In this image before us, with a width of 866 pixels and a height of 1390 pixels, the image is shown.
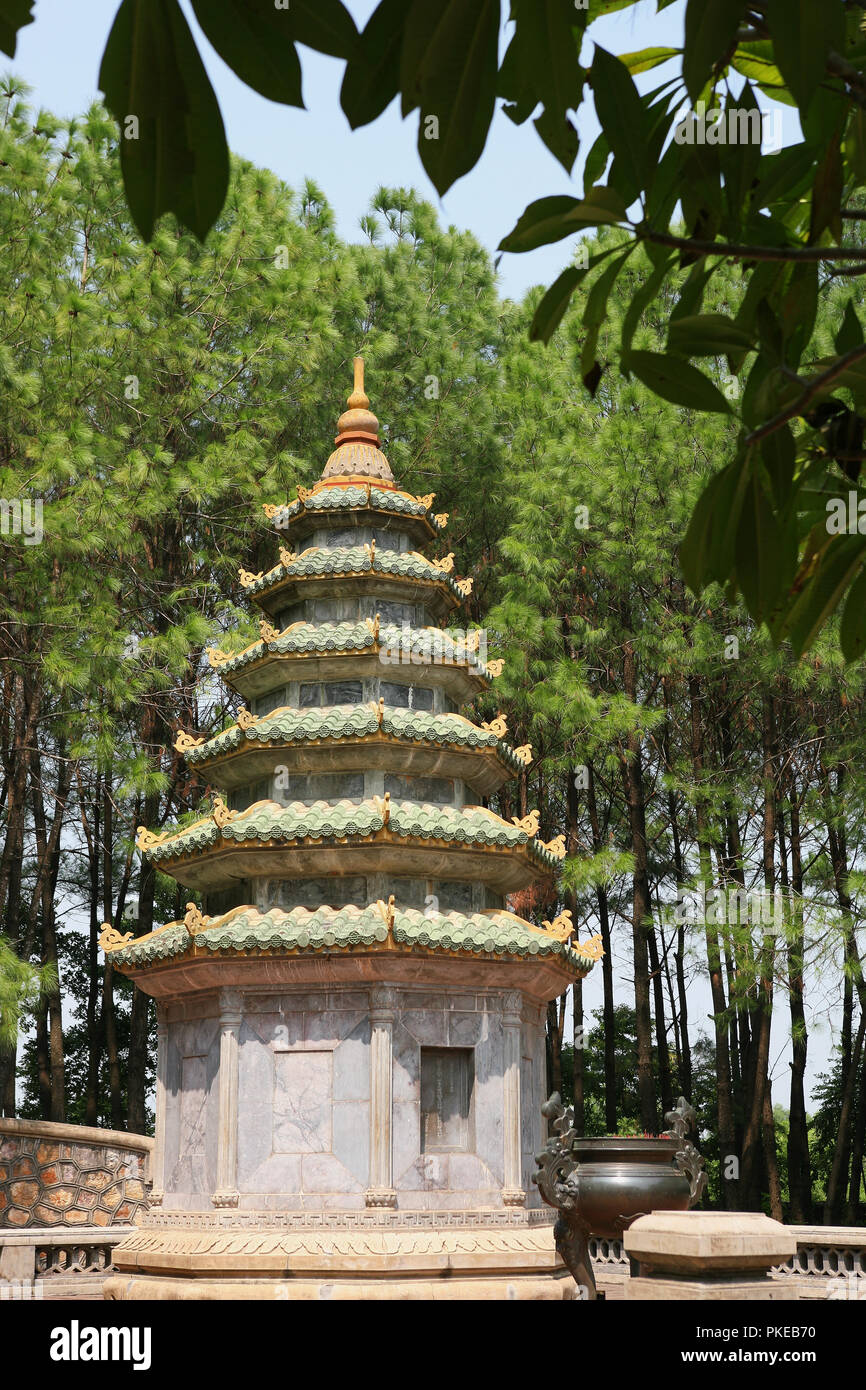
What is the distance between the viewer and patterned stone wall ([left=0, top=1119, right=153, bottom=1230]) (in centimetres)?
1686

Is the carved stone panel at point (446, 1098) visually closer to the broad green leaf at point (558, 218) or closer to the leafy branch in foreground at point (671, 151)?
the leafy branch in foreground at point (671, 151)

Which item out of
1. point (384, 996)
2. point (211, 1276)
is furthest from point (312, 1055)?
point (211, 1276)

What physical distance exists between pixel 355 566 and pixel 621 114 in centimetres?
1247

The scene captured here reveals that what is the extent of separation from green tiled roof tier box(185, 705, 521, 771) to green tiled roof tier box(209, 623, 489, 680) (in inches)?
23.9

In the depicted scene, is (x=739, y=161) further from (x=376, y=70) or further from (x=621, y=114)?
(x=376, y=70)

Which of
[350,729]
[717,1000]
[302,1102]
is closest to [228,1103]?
[302,1102]

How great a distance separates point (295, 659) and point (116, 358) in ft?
28.8

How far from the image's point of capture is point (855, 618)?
7.30 ft

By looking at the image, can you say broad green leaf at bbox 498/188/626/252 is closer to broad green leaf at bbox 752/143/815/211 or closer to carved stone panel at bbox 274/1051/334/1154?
broad green leaf at bbox 752/143/815/211

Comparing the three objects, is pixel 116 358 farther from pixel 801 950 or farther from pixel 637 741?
pixel 801 950

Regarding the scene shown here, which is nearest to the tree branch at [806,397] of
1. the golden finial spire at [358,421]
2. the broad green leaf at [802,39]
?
the broad green leaf at [802,39]

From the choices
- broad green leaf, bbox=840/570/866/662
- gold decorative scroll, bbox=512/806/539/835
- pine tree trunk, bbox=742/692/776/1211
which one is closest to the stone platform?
gold decorative scroll, bbox=512/806/539/835

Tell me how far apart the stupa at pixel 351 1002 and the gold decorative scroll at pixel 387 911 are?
3cm

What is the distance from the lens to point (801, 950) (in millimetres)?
18328
